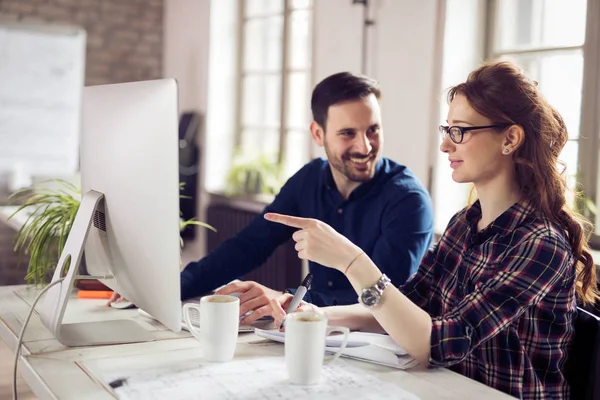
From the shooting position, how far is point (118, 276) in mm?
1545

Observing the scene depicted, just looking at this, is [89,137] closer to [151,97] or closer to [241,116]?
[151,97]

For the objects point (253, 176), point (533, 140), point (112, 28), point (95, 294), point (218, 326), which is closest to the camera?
point (218, 326)

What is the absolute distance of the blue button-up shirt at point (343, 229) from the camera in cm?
206

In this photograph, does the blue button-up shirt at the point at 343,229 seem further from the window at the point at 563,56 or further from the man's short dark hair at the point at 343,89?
the window at the point at 563,56

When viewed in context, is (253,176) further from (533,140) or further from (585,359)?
(585,359)

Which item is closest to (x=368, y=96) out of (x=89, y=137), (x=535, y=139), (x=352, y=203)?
(x=352, y=203)

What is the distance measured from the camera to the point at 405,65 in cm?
339

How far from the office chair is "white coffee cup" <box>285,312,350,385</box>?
554 millimetres

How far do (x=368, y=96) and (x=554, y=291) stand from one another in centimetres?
105

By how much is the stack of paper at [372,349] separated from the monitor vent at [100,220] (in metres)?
0.40

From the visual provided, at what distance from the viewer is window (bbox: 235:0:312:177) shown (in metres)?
4.52

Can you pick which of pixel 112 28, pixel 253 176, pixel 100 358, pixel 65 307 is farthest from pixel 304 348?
pixel 112 28

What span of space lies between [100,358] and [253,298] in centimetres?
40

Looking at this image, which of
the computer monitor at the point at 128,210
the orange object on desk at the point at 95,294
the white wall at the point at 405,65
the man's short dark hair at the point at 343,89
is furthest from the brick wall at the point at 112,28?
the computer monitor at the point at 128,210
